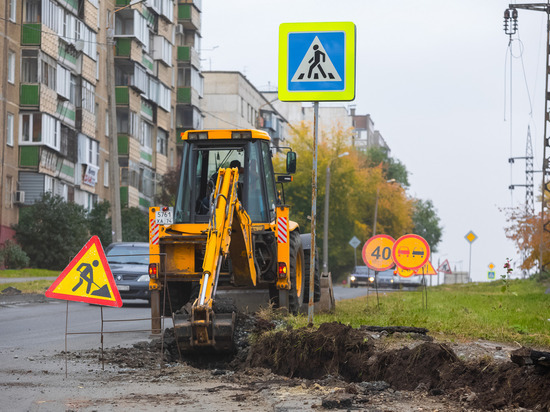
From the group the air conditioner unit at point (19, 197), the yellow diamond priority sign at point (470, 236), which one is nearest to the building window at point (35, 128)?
the air conditioner unit at point (19, 197)

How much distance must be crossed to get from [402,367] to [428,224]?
129m

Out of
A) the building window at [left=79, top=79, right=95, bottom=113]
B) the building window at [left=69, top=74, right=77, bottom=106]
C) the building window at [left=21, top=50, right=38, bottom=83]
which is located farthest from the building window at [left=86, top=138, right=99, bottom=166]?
the building window at [left=21, top=50, right=38, bottom=83]

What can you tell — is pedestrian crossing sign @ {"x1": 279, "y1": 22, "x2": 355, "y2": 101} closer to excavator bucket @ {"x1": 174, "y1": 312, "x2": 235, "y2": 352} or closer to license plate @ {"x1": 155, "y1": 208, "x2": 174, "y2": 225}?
excavator bucket @ {"x1": 174, "y1": 312, "x2": 235, "y2": 352}

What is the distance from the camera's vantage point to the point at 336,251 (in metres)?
81.2

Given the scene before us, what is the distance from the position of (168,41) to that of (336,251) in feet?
64.6

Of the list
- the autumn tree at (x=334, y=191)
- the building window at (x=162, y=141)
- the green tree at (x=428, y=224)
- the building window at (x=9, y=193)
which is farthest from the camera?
the green tree at (x=428, y=224)

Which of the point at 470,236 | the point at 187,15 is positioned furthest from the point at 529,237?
the point at 187,15

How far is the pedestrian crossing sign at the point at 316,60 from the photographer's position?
13.2 m

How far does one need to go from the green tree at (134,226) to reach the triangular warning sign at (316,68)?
39.6 meters

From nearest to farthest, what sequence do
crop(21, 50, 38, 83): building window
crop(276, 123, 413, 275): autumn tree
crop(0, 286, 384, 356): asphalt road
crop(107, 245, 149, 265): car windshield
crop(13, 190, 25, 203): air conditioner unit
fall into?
crop(0, 286, 384, 356): asphalt road < crop(107, 245, 149, 265): car windshield < crop(13, 190, 25, 203): air conditioner unit < crop(21, 50, 38, 83): building window < crop(276, 123, 413, 275): autumn tree

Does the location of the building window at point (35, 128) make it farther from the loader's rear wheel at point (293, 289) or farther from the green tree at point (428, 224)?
the green tree at point (428, 224)

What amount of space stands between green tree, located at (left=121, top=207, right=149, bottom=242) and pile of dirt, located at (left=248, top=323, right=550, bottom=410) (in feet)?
135

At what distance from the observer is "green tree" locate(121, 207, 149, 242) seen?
53.1 m

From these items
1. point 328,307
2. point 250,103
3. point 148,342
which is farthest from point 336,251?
point 148,342
